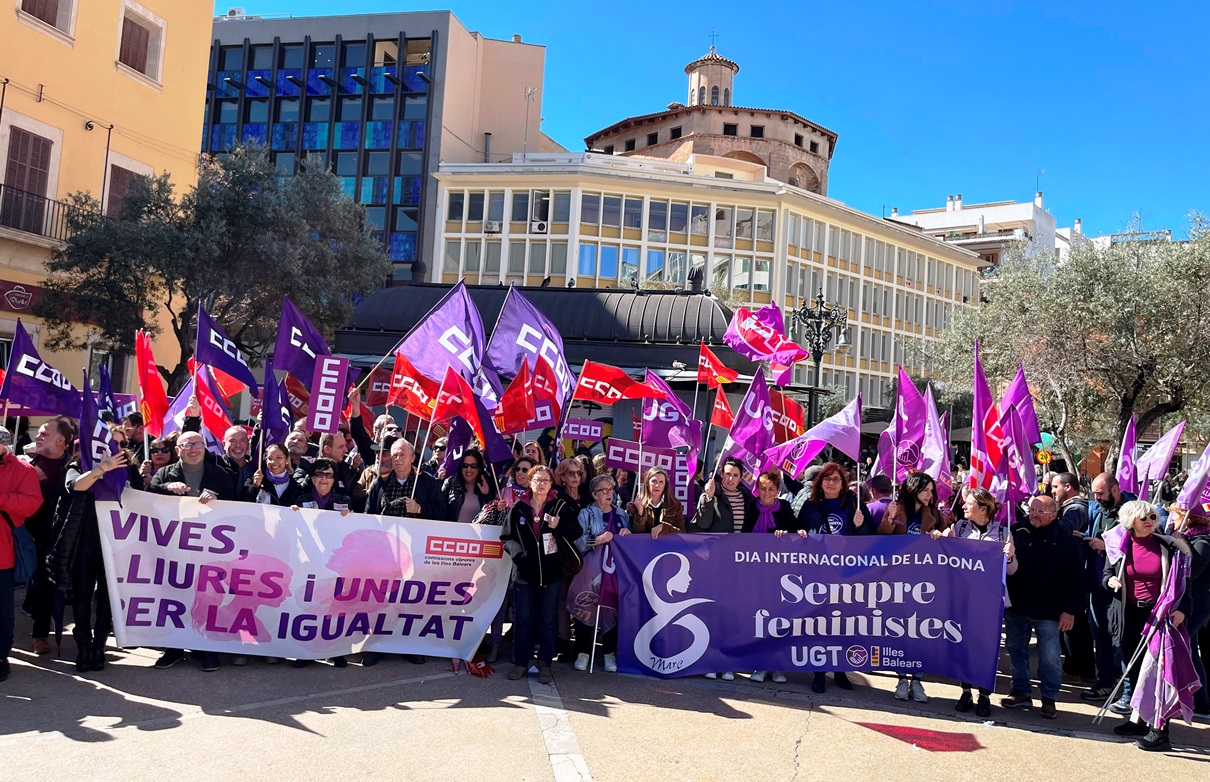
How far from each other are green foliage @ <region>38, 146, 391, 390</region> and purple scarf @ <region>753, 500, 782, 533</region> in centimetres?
1508

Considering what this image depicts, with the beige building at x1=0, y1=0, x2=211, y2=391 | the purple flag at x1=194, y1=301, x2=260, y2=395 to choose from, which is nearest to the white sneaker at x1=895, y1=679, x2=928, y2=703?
the purple flag at x1=194, y1=301, x2=260, y2=395

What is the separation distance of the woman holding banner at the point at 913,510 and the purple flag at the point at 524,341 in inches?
128

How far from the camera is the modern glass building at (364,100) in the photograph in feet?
176

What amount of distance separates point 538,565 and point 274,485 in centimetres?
221

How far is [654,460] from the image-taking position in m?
9.52

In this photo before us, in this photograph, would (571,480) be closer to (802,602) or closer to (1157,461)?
(802,602)

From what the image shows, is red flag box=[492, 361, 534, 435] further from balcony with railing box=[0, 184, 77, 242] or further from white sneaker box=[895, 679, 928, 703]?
balcony with railing box=[0, 184, 77, 242]

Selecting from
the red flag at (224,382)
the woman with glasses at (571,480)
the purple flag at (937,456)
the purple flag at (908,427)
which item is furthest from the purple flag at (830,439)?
the red flag at (224,382)

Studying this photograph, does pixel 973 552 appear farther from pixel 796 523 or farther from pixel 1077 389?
pixel 1077 389

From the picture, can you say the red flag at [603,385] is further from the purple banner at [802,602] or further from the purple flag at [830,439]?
the purple banner at [802,602]

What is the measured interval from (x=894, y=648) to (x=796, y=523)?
1213 mm

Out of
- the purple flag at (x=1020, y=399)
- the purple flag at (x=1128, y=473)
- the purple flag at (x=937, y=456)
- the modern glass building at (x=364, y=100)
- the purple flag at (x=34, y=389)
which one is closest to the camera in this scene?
the purple flag at (x=34, y=389)

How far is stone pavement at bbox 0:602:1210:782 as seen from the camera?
17.6ft

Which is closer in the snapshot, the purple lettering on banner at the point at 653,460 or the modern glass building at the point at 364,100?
the purple lettering on banner at the point at 653,460
